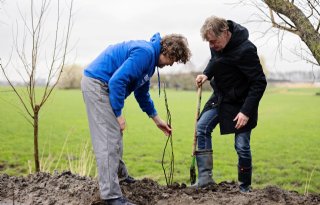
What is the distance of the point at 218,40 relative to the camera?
15.2 feet

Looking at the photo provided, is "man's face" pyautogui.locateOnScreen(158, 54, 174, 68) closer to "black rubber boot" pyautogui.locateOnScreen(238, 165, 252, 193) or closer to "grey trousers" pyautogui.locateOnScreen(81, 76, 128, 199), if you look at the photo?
"grey trousers" pyautogui.locateOnScreen(81, 76, 128, 199)

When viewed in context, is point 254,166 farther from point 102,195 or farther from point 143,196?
point 102,195

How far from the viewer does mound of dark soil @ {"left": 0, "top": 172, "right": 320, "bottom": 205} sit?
4.61 m

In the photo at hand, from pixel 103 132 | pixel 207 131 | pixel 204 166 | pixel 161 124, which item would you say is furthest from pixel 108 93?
pixel 204 166

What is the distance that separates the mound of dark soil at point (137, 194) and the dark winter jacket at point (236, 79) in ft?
2.38

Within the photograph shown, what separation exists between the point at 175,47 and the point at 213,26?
2.11 feet

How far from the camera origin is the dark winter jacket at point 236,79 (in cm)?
466

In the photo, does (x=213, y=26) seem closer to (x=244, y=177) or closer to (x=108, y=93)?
(x=108, y=93)

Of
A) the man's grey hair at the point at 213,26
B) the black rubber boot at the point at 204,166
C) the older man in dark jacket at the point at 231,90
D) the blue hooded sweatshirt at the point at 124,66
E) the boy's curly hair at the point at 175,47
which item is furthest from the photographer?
the black rubber boot at the point at 204,166

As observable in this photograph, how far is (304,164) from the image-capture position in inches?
424

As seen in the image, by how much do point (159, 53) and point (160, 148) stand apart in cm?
941

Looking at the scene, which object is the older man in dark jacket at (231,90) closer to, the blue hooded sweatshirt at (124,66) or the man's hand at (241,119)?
the man's hand at (241,119)

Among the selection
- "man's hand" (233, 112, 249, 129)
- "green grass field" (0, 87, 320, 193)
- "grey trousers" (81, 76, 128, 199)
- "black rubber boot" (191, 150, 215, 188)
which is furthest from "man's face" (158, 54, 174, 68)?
"green grass field" (0, 87, 320, 193)

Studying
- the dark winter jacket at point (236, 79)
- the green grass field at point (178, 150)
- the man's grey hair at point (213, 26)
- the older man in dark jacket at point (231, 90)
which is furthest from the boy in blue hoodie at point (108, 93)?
the green grass field at point (178, 150)
